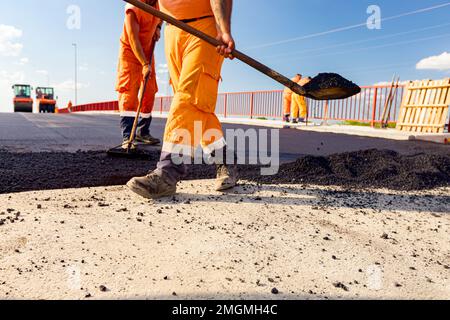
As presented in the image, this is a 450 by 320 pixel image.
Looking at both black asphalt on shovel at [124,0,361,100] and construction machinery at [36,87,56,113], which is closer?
black asphalt on shovel at [124,0,361,100]

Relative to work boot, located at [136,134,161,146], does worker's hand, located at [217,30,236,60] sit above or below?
above

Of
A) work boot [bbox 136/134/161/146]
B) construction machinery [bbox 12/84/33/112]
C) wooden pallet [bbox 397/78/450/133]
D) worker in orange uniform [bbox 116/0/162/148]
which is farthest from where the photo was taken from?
construction machinery [bbox 12/84/33/112]

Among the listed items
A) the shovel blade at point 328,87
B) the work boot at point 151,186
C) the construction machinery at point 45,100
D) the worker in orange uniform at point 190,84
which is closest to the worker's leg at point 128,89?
the worker in orange uniform at point 190,84

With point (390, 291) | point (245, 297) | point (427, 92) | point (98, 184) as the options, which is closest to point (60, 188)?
point (98, 184)

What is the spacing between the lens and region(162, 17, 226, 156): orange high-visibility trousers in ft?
8.07

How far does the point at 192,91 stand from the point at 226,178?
746 mm

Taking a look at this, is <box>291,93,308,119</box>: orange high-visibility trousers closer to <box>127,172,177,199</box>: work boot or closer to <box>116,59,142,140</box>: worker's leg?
<box>116,59,142,140</box>: worker's leg

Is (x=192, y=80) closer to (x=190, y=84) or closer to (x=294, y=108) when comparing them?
(x=190, y=84)

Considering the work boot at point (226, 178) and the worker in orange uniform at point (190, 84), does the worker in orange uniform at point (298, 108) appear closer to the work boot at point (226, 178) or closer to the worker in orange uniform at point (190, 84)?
the work boot at point (226, 178)

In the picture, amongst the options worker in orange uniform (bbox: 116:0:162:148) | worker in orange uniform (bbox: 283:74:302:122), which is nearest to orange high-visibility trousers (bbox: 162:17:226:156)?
worker in orange uniform (bbox: 116:0:162:148)

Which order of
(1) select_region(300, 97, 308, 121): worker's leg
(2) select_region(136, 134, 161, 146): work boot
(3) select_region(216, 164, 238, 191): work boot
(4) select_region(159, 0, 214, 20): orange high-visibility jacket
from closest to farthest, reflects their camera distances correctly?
(4) select_region(159, 0, 214, 20): orange high-visibility jacket < (3) select_region(216, 164, 238, 191): work boot < (2) select_region(136, 134, 161, 146): work boot < (1) select_region(300, 97, 308, 121): worker's leg

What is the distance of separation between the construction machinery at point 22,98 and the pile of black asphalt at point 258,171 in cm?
3662

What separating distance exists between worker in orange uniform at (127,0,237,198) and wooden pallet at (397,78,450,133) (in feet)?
34.9

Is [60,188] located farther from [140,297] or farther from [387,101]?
[387,101]
